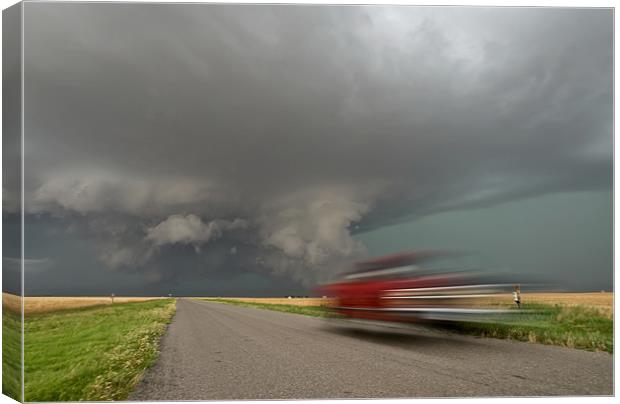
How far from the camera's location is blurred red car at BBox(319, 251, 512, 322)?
6812 mm

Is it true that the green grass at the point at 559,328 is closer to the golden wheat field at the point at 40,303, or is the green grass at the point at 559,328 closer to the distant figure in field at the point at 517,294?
the distant figure in field at the point at 517,294

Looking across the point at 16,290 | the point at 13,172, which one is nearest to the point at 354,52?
the point at 13,172

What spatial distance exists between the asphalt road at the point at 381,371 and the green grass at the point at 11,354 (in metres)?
1.64

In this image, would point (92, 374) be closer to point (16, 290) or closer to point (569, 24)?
point (16, 290)

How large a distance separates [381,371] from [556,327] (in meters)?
3.38

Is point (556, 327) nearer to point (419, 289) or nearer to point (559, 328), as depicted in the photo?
point (559, 328)

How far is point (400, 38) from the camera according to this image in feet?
22.1

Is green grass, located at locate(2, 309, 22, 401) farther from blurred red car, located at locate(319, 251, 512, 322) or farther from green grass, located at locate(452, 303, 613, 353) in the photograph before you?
green grass, located at locate(452, 303, 613, 353)

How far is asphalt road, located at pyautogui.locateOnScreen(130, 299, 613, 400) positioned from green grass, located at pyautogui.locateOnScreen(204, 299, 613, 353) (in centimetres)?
28

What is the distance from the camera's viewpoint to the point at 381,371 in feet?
20.4

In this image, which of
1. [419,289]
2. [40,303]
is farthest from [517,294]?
[40,303]

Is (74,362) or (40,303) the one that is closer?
(40,303)

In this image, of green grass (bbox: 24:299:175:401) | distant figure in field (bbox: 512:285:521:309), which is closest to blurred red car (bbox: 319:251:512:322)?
distant figure in field (bbox: 512:285:521:309)

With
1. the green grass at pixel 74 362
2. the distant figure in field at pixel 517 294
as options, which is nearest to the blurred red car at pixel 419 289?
the distant figure in field at pixel 517 294
